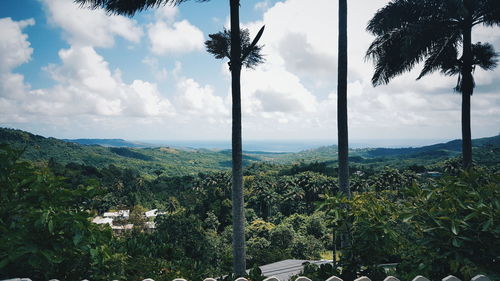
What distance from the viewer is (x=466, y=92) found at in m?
7.21

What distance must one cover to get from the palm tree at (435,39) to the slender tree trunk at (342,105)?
70.5 inches

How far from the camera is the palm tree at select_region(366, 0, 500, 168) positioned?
22.5 feet

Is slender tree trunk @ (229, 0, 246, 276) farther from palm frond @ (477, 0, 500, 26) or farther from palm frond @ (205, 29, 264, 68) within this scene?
palm frond @ (477, 0, 500, 26)

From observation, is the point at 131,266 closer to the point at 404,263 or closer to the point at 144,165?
the point at 404,263

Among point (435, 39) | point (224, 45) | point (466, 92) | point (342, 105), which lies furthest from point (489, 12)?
point (224, 45)

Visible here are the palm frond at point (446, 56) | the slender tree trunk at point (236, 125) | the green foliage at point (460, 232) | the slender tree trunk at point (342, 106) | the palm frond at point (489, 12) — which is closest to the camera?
the green foliage at point (460, 232)

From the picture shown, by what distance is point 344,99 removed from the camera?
5.72m

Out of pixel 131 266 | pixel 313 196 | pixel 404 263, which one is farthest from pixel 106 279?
pixel 313 196

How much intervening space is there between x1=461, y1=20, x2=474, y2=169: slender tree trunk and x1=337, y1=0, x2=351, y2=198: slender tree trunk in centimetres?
367

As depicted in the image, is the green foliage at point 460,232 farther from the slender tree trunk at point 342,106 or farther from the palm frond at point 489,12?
the palm frond at point 489,12

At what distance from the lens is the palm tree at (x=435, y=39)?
686 cm

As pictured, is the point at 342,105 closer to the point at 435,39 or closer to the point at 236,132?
the point at 236,132

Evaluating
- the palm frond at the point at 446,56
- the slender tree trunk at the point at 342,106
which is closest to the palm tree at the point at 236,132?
the slender tree trunk at the point at 342,106

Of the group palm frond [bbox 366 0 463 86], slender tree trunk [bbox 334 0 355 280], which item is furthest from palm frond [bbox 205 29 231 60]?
palm frond [bbox 366 0 463 86]
